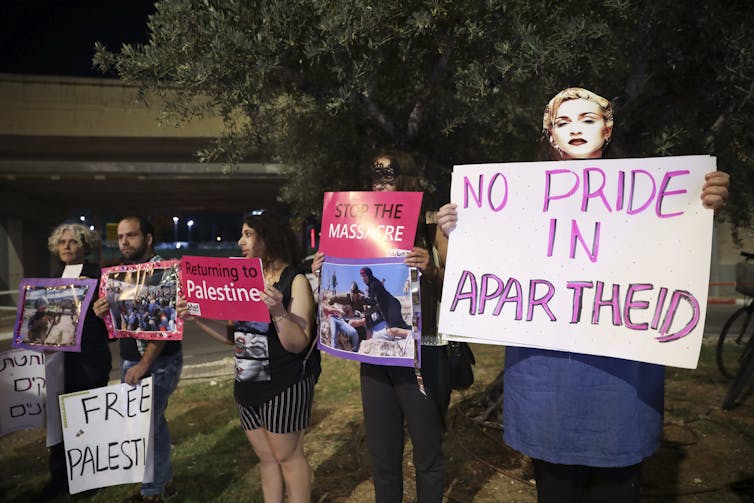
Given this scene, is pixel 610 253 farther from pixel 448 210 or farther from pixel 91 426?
pixel 91 426

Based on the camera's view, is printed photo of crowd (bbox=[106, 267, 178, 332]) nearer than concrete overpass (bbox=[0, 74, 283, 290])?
Yes

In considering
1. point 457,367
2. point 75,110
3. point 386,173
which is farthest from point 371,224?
A: point 75,110

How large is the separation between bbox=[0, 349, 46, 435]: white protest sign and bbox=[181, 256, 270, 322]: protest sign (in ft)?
6.50

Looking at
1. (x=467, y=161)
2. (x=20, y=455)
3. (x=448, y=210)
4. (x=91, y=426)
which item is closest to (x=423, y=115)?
(x=467, y=161)

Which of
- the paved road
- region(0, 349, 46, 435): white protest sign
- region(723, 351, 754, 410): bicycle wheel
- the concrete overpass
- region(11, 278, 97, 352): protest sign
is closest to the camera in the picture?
region(11, 278, 97, 352): protest sign

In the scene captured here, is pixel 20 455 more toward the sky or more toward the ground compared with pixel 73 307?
more toward the ground

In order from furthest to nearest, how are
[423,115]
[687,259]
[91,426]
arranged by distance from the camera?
[423,115]
[91,426]
[687,259]

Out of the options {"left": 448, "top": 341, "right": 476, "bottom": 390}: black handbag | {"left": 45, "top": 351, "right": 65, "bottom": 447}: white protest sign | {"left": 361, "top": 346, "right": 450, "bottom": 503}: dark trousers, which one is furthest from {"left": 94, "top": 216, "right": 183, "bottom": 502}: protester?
{"left": 448, "top": 341, "right": 476, "bottom": 390}: black handbag

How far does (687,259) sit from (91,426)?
383cm

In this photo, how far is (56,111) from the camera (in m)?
17.0

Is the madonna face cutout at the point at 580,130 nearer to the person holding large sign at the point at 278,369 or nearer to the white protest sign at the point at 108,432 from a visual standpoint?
the person holding large sign at the point at 278,369

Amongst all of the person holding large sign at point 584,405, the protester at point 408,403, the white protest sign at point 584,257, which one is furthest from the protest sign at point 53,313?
the person holding large sign at point 584,405

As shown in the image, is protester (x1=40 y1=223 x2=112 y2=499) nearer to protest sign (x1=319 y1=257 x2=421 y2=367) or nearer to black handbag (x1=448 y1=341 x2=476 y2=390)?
protest sign (x1=319 y1=257 x2=421 y2=367)

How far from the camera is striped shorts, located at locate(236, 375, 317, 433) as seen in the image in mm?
3176
